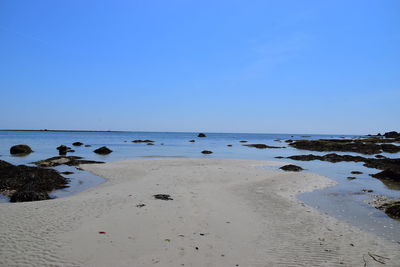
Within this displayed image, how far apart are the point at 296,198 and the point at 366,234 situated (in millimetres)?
5609

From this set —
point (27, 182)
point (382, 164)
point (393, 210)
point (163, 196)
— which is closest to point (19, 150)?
point (27, 182)

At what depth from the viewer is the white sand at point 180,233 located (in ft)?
24.3

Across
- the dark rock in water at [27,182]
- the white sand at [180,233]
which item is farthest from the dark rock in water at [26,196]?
the white sand at [180,233]

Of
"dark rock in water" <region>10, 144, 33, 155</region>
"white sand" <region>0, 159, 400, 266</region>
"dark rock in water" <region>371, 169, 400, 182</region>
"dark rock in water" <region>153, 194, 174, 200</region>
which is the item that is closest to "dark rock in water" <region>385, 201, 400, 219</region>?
"white sand" <region>0, 159, 400, 266</region>

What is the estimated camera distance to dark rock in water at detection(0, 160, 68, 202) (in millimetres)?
14297

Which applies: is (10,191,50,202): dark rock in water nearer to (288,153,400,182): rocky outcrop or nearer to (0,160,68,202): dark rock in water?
(0,160,68,202): dark rock in water

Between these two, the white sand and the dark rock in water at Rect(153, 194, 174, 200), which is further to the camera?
the dark rock in water at Rect(153, 194, 174, 200)

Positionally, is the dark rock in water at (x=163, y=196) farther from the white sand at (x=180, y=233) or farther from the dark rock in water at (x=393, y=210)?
the dark rock in water at (x=393, y=210)

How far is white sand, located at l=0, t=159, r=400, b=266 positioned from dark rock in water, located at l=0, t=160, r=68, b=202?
1402 mm

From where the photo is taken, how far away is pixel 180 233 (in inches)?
361

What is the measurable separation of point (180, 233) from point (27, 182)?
13.3m

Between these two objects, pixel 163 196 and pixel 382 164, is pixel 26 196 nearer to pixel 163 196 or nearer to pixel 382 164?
pixel 163 196

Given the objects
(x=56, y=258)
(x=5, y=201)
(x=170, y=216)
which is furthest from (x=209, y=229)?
(x=5, y=201)

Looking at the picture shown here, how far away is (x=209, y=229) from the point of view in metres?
9.64
